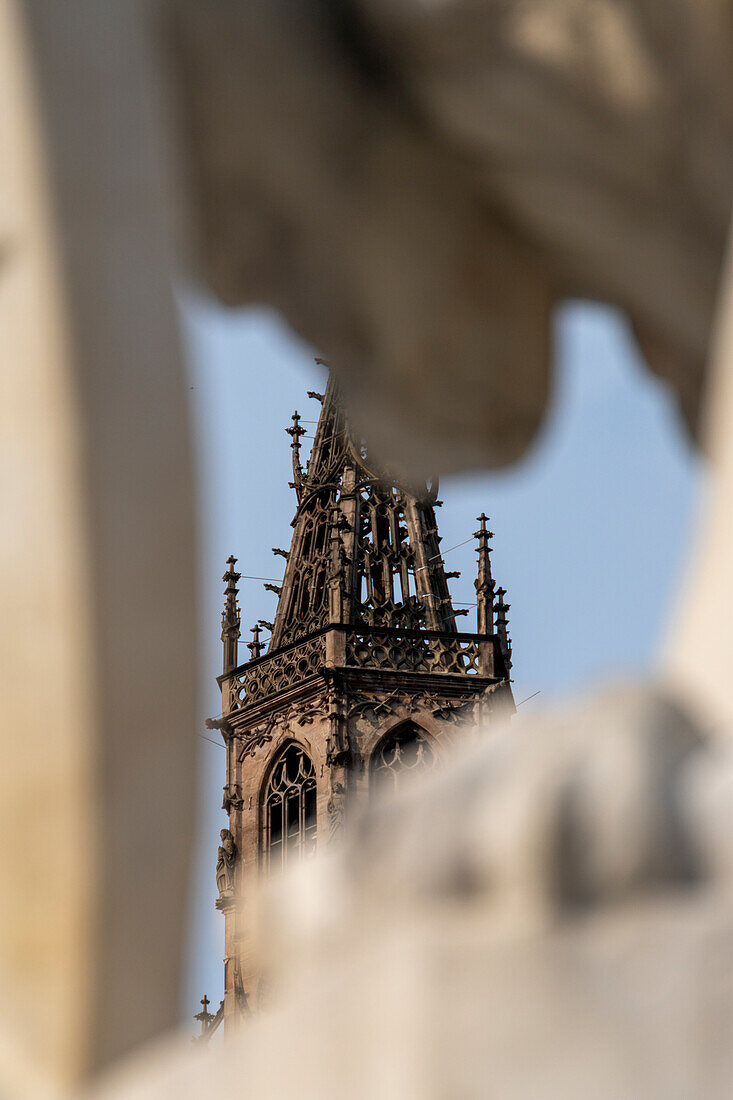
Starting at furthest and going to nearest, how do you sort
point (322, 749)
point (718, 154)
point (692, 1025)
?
point (322, 749)
point (718, 154)
point (692, 1025)

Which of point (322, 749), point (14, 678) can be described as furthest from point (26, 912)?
point (322, 749)

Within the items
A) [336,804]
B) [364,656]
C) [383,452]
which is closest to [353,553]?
[364,656]

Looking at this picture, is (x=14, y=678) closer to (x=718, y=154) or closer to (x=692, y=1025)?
(x=692, y=1025)

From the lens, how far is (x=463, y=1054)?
0.22 metres

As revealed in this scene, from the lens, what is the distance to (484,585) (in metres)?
15.6

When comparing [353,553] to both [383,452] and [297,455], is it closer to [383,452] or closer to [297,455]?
[297,455]

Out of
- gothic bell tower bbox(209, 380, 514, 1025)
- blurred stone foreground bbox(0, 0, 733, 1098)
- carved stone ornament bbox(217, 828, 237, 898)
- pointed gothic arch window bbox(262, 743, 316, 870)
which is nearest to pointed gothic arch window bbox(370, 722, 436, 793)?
gothic bell tower bbox(209, 380, 514, 1025)

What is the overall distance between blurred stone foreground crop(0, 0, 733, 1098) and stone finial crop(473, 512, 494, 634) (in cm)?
1464

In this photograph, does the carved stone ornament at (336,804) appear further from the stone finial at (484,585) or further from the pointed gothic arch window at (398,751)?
the stone finial at (484,585)

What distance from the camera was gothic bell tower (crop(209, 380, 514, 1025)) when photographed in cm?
1482

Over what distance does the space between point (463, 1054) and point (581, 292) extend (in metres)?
0.38

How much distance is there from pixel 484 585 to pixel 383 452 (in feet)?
49.6

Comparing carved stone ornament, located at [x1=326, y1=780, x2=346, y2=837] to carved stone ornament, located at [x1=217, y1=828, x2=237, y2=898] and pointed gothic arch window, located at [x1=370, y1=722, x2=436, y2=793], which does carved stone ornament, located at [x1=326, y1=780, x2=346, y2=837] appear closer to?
pointed gothic arch window, located at [x1=370, y1=722, x2=436, y2=793]

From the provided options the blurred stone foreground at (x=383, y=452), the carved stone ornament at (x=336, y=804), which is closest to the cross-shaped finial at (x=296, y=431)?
the carved stone ornament at (x=336, y=804)
